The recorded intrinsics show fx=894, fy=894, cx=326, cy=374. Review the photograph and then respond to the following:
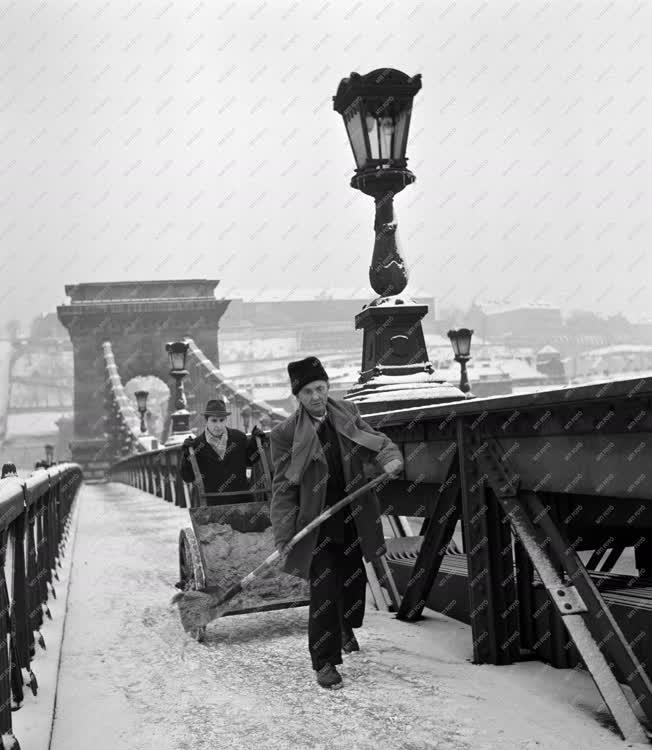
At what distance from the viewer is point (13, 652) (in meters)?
3.28

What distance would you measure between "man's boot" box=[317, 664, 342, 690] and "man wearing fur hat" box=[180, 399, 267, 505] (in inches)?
93.3

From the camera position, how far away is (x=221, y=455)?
610 cm

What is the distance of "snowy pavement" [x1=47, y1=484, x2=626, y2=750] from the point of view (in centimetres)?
313

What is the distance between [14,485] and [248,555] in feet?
6.94

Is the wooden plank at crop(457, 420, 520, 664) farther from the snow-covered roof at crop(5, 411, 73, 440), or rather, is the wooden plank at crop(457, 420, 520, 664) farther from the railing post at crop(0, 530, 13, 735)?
the snow-covered roof at crop(5, 411, 73, 440)

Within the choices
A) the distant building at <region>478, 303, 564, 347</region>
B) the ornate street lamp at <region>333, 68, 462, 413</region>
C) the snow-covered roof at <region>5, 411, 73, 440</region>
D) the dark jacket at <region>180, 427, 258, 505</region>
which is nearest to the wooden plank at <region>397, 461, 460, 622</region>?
the dark jacket at <region>180, 427, 258, 505</region>

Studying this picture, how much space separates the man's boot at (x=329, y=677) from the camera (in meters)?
3.71

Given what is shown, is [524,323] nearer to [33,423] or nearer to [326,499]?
[33,423]

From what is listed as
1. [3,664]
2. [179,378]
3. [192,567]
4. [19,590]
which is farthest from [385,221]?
[179,378]

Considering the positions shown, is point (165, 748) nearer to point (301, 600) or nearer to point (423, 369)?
point (301, 600)

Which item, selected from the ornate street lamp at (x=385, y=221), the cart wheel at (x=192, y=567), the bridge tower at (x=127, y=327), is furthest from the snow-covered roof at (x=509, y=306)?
the cart wheel at (x=192, y=567)

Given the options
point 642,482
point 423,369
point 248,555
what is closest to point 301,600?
point 248,555

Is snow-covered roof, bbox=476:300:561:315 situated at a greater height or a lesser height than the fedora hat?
greater

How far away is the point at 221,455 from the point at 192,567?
1.03 metres
